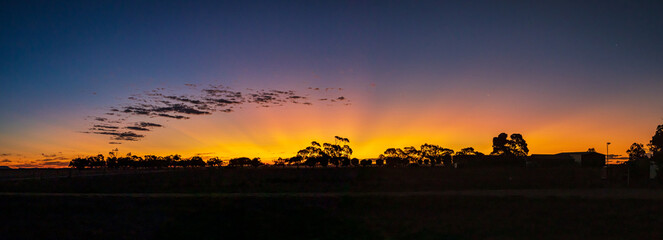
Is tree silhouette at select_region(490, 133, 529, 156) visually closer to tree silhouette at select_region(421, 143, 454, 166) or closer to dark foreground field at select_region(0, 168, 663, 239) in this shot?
tree silhouette at select_region(421, 143, 454, 166)

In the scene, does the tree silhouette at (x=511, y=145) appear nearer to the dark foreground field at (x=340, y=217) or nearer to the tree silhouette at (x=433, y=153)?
the tree silhouette at (x=433, y=153)

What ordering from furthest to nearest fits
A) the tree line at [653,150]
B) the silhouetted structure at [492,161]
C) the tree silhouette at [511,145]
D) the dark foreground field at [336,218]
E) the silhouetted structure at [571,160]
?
the tree silhouette at [511,145]
the silhouetted structure at [492,161]
the silhouetted structure at [571,160]
the tree line at [653,150]
the dark foreground field at [336,218]

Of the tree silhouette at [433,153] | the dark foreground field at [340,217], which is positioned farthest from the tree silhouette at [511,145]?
the dark foreground field at [340,217]

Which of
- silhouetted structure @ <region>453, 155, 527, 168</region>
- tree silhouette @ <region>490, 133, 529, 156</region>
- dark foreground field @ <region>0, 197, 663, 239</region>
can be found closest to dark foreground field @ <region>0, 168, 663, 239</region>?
dark foreground field @ <region>0, 197, 663, 239</region>

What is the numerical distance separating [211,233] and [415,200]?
13.3 meters

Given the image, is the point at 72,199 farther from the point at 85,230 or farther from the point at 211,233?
the point at 211,233

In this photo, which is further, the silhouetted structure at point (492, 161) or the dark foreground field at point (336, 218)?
the silhouetted structure at point (492, 161)

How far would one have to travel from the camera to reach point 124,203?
27.3 metres

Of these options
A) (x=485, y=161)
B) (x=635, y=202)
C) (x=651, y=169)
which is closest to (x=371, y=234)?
(x=635, y=202)

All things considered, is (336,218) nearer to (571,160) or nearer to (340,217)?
(340,217)

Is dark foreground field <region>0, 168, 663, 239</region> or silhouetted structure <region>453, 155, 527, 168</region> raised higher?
silhouetted structure <region>453, 155, 527, 168</region>

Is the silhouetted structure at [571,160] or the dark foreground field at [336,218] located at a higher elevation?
the silhouetted structure at [571,160]

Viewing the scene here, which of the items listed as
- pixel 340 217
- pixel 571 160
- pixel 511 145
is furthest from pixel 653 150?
pixel 340 217

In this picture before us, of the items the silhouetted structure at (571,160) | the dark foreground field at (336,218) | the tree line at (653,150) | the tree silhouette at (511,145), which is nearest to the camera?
the dark foreground field at (336,218)
